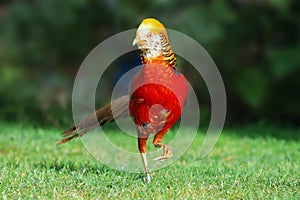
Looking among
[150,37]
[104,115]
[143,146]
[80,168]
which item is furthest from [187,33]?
[150,37]

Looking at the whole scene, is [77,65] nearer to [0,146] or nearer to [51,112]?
[51,112]

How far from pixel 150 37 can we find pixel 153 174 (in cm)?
115

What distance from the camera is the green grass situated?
432 cm

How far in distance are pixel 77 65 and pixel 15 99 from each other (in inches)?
54.8

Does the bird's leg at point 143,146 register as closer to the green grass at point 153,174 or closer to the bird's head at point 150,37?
the green grass at point 153,174

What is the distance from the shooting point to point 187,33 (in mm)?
10539

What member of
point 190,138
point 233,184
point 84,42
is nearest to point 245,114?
point 84,42

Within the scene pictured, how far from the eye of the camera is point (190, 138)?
739 centimetres

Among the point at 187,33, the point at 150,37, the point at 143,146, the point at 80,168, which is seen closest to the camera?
the point at 150,37

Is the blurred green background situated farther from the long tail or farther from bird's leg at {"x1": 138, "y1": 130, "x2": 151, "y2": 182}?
bird's leg at {"x1": 138, "y1": 130, "x2": 151, "y2": 182}

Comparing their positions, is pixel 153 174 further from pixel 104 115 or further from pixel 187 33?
pixel 187 33

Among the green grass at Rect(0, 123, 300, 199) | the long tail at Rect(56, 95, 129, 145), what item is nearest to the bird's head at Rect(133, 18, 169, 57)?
the long tail at Rect(56, 95, 129, 145)

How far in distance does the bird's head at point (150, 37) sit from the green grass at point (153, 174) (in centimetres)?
89

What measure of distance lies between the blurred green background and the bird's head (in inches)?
203
